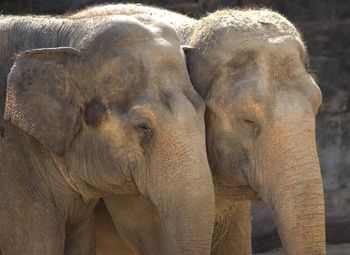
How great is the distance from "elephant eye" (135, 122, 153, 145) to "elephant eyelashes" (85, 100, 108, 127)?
0.19 metres

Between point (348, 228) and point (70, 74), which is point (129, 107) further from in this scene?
point (348, 228)

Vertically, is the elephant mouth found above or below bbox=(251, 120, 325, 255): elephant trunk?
below

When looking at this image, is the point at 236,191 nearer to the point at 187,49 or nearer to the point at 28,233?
the point at 187,49

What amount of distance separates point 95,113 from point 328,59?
4.35 meters

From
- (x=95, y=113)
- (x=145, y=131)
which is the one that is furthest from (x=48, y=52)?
(x=145, y=131)

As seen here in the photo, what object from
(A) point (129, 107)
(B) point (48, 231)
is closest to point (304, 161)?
(A) point (129, 107)

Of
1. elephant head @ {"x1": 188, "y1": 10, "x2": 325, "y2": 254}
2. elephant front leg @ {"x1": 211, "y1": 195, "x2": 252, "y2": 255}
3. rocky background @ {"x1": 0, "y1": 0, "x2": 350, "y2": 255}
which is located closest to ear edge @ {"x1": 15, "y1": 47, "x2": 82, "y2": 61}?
elephant head @ {"x1": 188, "y1": 10, "x2": 325, "y2": 254}

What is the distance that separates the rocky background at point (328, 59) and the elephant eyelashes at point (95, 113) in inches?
151

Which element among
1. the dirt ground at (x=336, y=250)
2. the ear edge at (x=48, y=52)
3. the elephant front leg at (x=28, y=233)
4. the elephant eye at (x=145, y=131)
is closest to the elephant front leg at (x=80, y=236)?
the elephant front leg at (x=28, y=233)

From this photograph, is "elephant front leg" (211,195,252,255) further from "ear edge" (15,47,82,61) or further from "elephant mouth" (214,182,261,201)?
"ear edge" (15,47,82,61)

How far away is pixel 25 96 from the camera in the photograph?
7.36m

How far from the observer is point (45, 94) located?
737 centimetres

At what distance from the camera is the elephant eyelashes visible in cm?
729

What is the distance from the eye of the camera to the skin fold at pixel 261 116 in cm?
715
